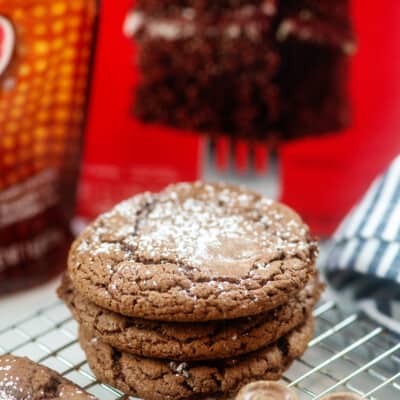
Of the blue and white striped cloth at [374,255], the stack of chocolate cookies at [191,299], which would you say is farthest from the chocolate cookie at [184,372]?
the blue and white striped cloth at [374,255]

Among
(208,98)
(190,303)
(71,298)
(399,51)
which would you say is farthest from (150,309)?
(399,51)

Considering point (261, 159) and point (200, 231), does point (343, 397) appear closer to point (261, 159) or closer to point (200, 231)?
point (200, 231)

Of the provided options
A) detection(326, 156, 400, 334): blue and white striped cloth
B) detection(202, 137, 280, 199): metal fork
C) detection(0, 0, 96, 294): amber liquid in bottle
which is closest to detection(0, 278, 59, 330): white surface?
detection(0, 0, 96, 294): amber liquid in bottle

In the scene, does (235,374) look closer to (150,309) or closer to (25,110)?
(150,309)

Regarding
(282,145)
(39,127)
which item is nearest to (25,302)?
(39,127)

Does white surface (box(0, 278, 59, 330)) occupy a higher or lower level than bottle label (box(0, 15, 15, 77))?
lower

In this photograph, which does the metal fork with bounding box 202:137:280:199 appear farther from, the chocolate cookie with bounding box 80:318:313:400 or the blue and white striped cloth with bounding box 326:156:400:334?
the chocolate cookie with bounding box 80:318:313:400
